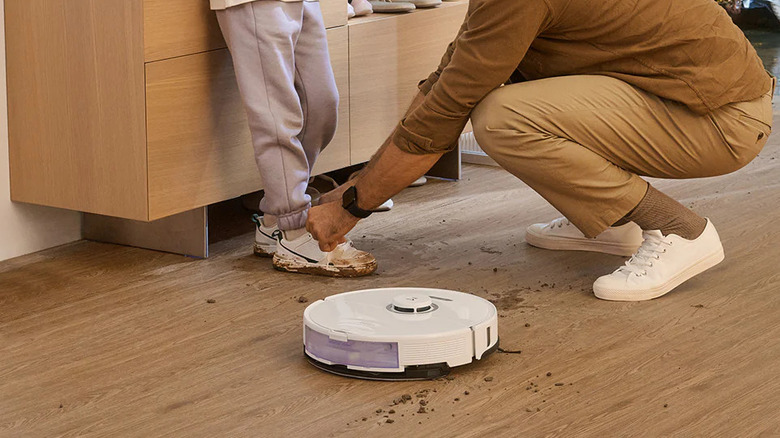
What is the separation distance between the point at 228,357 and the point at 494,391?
447 millimetres

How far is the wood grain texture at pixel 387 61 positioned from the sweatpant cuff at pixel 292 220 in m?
0.45

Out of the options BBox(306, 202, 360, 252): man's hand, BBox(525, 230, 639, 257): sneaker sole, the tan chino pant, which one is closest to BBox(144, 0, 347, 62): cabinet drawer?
BBox(306, 202, 360, 252): man's hand

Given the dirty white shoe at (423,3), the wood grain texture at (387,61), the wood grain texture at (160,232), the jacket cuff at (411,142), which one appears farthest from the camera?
the dirty white shoe at (423,3)

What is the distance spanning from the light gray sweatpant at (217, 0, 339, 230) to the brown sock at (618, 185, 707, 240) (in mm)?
680

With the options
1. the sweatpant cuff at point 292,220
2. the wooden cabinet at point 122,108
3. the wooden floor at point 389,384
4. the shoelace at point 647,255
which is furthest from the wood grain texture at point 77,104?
the shoelace at point 647,255

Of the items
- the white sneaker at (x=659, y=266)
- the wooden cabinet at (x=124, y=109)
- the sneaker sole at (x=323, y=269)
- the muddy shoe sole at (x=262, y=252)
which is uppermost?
the wooden cabinet at (x=124, y=109)

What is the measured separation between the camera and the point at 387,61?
2703 millimetres

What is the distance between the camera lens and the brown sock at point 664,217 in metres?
2.04

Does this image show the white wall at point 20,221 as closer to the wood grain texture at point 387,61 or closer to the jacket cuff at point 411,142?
the wood grain texture at point 387,61

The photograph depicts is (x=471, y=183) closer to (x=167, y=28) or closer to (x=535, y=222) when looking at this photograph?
(x=535, y=222)

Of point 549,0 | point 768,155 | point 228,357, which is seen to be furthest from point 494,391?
point 768,155

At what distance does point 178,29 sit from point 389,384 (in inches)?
35.5

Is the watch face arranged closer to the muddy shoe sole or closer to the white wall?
the muddy shoe sole

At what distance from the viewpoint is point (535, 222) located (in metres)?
2.59
